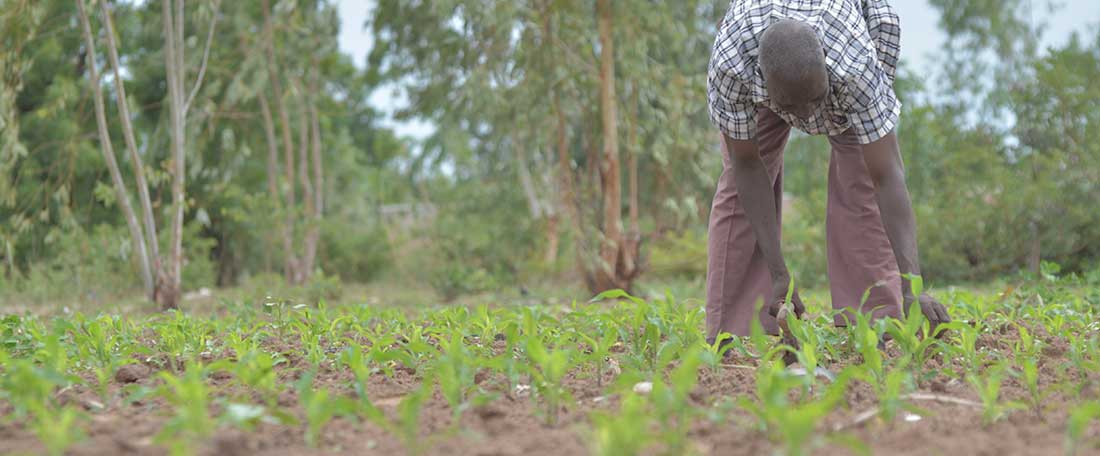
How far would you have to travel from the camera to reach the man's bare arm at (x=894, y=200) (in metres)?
2.60

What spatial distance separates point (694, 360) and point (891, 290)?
61.8 inches

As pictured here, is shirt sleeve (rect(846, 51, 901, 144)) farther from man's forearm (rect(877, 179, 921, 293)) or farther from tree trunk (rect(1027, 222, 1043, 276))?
tree trunk (rect(1027, 222, 1043, 276))

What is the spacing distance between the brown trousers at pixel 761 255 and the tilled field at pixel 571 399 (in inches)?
4.7

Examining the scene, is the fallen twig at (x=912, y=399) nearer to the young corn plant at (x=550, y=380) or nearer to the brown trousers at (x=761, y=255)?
the young corn plant at (x=550, y=380)

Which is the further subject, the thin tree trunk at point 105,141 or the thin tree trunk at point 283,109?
the thin tree trunk at point 283,109

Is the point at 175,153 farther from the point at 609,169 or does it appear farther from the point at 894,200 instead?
the point at 894,200

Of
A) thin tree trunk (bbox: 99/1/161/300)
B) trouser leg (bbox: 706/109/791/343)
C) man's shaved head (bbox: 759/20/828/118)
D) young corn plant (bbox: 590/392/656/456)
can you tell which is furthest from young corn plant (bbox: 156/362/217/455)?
thin tree trunk (bbox: 99/1/161/300)

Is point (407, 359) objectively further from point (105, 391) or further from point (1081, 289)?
point (1081, 289)

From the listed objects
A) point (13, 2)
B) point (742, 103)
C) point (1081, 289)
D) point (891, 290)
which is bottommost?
point (1081, 289)

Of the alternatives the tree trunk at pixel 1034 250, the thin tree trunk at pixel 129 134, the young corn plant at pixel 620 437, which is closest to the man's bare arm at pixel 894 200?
the young corn plant at pixel 620 437

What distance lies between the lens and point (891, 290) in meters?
2.85

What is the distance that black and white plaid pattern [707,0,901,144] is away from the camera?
8.04 feet

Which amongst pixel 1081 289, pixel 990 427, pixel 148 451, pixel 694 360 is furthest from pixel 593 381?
pixel 1081 289

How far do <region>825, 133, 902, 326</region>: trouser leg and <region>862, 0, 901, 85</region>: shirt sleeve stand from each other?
261 millimetres
